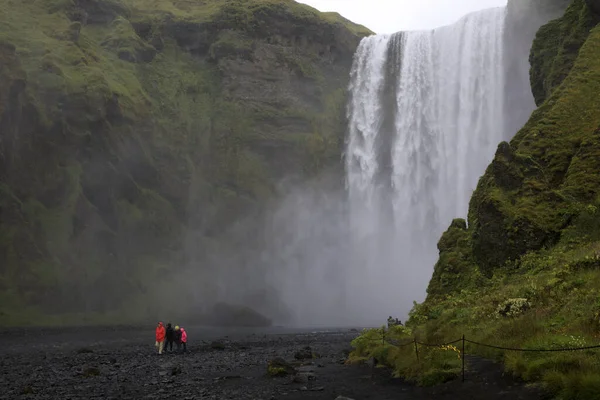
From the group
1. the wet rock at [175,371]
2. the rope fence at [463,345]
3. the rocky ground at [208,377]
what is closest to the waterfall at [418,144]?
the rocky ground at [208,377]

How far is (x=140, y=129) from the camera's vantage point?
309ft

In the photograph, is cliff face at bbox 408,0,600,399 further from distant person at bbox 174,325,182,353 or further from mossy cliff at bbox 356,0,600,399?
distant person at bbox 174,325,182,353

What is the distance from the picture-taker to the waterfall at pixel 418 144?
3034 inches

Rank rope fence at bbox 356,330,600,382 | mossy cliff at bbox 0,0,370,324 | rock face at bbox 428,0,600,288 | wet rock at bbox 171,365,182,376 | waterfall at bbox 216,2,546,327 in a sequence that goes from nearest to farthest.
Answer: rope fence at bbox 356,330,600,382, rock face at bbox 428,0,600,288, wet rock at bbox 171,365,182,376, waterfall at bbox 216,2,546,327, mossy cliff at bbox 0,0,370,324

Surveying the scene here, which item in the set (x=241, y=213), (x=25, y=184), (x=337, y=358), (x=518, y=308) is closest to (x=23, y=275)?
(x=25, y=184)

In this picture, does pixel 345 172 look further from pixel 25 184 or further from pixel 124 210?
pixel 25 184

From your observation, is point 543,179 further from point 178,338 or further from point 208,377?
point 178,338

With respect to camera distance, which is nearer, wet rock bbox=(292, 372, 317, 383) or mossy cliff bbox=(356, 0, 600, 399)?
mossy cliff bbox=(356, 0, 600, 399)

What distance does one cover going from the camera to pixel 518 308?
60.1ft

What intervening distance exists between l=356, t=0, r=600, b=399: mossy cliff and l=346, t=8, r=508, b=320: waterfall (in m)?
40.1

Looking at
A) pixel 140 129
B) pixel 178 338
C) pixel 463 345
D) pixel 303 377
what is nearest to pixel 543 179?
pixel 303 377

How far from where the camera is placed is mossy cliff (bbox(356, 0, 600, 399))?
47.1 ft

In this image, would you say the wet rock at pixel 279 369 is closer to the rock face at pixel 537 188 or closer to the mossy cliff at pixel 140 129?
the rock face at pixel 537 188

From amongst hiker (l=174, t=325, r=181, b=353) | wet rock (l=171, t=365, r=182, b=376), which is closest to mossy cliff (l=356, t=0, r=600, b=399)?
wet rock (l=171, t=365, r=182, b=376)
